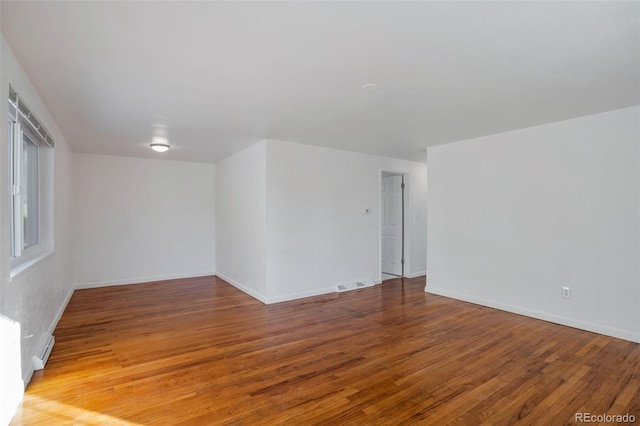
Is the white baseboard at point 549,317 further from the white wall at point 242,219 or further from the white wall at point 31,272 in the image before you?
the white wall at point 31,272

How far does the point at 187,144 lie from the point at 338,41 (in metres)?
Result: 3.64

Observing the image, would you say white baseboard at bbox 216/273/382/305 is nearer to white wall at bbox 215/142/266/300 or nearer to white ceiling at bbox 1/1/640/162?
white wall at bbox 215/142/266/300

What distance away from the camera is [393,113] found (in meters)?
3.45

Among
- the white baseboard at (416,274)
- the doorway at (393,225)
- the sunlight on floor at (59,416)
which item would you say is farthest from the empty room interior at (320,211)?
the doorway at (393,225)

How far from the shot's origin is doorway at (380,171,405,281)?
656 cm

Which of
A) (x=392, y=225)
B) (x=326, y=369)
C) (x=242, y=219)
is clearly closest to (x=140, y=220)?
(x=242, y=219)

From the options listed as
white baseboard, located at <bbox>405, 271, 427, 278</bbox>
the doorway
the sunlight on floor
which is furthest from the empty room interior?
the doorway

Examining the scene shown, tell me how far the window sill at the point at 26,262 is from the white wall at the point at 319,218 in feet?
8.08

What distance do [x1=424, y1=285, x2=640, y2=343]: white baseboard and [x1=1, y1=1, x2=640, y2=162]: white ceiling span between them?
2.25 meters

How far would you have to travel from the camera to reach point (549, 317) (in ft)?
12.7

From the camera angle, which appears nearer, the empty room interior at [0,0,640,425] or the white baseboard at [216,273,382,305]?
the empty room interior at [0,0,640,425]

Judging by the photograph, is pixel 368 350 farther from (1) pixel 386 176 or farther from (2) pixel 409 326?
(1) pixel 386 176

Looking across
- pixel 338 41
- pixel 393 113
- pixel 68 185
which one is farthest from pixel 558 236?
pixel 68 185

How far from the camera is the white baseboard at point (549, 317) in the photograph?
333 cm
